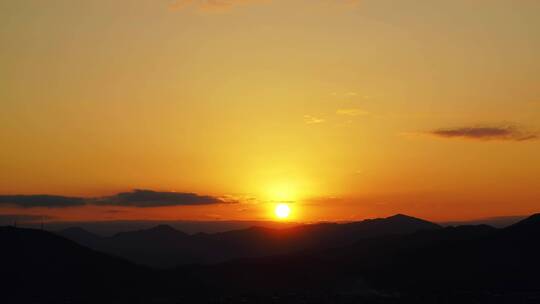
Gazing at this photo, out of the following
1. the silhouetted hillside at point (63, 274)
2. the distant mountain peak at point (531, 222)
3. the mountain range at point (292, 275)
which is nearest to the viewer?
the silhouetted hillside at point (63, 274)

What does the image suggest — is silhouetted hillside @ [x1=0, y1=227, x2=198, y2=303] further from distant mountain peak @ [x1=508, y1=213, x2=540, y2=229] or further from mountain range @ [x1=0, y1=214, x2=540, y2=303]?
distant mountain peak @ [x1=508, y1=213, x2=540, y2=229]

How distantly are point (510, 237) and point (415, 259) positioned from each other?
20.7 metres

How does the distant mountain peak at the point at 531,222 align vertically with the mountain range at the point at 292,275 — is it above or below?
above

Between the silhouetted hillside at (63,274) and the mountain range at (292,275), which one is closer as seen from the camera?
the silhouetted hillside at (63,274)

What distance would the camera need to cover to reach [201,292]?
4774 inches

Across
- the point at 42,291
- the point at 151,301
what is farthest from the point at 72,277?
the point at 151,301

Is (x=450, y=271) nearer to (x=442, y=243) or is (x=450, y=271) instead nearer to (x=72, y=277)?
(x=442, y=243)

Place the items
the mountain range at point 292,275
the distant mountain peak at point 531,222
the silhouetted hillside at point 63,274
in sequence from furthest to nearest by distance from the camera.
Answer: the distant mountain peak at point 531,222, the mountain range at point 292,275, the silhouetted hillside at point 63,274

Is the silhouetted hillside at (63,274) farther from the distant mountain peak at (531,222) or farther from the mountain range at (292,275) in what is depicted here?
the distant mountain peak at (531,222)

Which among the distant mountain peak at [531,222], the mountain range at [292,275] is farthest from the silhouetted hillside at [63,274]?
the distant mountain peak at [531,222]

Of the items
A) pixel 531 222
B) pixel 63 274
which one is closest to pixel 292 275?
pixel 63 274

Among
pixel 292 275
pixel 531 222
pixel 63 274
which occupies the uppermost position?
pixel 531 222

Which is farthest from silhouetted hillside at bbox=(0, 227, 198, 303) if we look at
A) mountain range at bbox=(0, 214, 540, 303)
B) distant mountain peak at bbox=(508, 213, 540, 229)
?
distant mountain peak at bbox=(508, 213, 540, 229)

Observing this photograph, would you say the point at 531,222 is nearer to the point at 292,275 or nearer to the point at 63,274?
the point at 292,275
